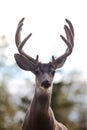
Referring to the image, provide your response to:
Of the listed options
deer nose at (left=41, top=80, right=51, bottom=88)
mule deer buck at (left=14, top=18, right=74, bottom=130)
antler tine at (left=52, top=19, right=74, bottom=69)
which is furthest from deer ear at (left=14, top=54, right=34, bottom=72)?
deer nose at (left=41, top=80, right=51, bottom=88)

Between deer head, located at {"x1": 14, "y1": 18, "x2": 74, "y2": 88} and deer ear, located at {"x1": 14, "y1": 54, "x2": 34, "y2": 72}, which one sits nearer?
deer head, located at {"x1": 14, "y1": 18, "x2": 74, "y2": 88}

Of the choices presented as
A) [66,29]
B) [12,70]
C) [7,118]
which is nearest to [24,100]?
[7,118]

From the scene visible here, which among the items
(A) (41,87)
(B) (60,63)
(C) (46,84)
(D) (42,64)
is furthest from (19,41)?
(C) (46,84)

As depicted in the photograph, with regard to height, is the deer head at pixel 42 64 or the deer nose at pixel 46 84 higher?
the deer head at pixel 42 64

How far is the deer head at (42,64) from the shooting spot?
1457 centimetres

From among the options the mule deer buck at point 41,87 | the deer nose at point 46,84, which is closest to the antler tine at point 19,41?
the mule deer buck at point 41,87

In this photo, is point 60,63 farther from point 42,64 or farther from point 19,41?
point 19,41

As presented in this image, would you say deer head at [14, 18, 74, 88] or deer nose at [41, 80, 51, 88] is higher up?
deer head at [14, 18, 74, 88]

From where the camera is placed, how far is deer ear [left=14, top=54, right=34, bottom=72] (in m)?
15.2

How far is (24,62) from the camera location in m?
15.3

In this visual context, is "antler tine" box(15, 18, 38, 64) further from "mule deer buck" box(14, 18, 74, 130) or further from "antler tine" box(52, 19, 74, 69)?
"antler tine" box(52, 19, 74, 69)

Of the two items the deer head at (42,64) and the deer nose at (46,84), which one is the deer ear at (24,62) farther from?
the deer nose at (46,84)

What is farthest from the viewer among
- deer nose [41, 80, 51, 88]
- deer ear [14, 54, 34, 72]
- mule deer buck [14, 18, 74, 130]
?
deer ear [14, 54, 34, 72]

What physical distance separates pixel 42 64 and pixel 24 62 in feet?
1.80
